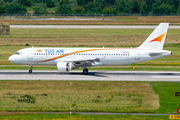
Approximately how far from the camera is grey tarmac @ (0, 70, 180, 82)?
4148 centimetres

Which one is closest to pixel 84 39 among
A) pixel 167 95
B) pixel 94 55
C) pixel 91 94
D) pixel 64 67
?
pixel 94 55

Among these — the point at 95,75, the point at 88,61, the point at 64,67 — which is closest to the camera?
the point at 64,67

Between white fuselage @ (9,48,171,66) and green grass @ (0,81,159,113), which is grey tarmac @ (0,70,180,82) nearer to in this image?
white fuselage @ (9,48,171,66)

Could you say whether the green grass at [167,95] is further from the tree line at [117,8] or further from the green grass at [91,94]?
the tree line at [117,8]

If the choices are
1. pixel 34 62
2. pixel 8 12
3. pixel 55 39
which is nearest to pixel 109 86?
pixel 34 62

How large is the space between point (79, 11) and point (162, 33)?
429ft

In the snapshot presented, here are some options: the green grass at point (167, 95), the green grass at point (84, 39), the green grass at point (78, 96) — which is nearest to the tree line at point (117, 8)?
the green grass at point (84, 39)

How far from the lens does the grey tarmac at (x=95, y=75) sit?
41.5m

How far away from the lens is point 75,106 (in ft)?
92.2

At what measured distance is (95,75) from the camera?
4484 cm

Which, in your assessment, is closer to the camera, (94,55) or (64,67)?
(64,67)

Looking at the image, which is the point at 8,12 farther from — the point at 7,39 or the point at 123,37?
the point at 123,37

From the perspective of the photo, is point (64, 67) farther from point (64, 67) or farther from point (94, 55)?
point (94, 55)

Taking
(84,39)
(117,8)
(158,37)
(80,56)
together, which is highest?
(117,8)
